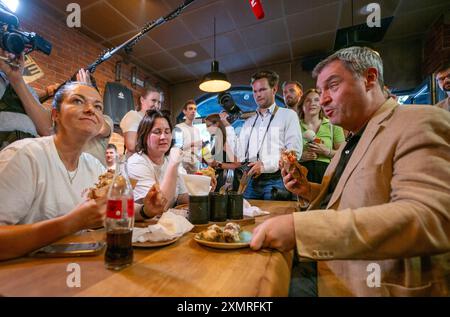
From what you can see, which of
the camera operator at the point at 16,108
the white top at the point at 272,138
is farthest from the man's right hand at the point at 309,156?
the camera operator at the point at 16,108

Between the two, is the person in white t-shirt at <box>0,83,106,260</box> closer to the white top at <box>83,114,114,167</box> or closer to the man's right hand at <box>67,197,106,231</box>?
the man's right hand at <box>67,197,106,231</box>

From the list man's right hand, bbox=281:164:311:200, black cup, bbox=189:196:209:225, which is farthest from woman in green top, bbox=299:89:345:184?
black cup, bbox=189:196:209:225

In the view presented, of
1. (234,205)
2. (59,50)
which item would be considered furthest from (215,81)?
(234,205)

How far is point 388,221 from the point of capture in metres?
0.70

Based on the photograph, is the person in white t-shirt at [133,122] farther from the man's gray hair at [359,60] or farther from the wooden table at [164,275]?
the man's gray hair at [359,60]

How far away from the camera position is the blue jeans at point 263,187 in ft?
7.54

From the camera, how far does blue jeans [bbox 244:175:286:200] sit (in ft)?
7.54

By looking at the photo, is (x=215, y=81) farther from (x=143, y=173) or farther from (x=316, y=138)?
(x=143, y=173)

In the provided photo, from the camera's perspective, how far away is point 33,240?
2.39ft

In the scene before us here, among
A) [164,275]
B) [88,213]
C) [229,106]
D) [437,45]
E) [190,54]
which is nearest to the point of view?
[164,275]

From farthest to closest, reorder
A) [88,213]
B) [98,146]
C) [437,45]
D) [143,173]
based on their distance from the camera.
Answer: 1. [437,45]
2. [98,146]
3. [143,173]
4. [88,213]

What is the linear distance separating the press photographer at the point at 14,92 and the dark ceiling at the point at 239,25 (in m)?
2.41

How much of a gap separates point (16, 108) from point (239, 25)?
359 centimetres
